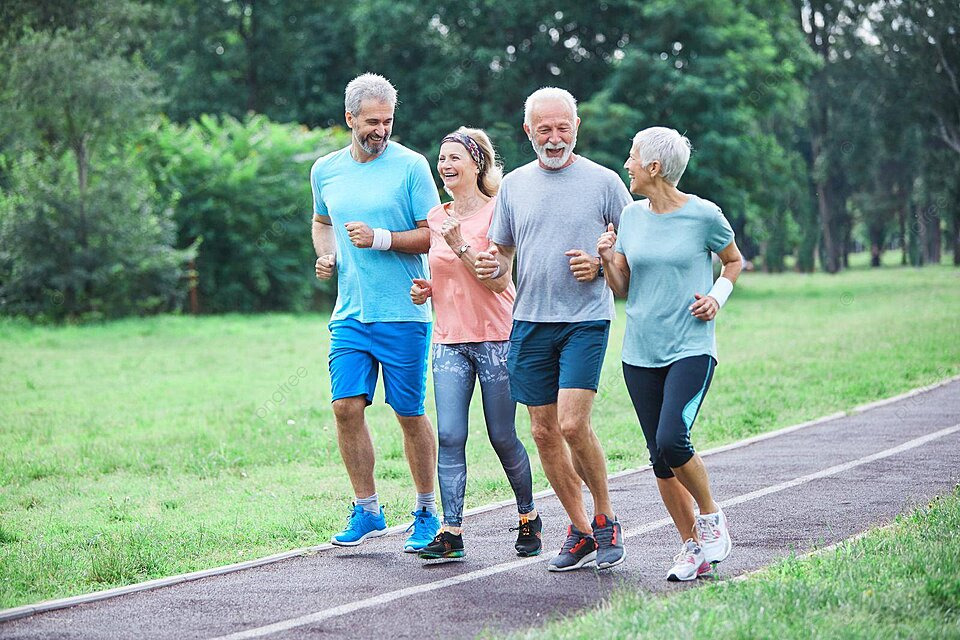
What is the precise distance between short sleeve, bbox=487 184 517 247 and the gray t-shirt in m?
0.11

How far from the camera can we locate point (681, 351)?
584 centimetres

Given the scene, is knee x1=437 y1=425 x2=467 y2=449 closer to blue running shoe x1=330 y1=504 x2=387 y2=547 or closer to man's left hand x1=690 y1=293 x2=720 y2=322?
Result: blue running shoe x1=330 y1=504 x2=387 y2=547

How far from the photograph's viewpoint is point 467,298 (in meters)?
6.48

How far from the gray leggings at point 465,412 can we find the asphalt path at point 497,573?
0.41m

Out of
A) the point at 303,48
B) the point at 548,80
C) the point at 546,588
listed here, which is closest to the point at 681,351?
the point at 546,588

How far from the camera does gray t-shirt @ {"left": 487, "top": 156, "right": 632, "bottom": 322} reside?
6.11 metres

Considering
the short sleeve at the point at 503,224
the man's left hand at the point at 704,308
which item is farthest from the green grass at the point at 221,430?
the man's left hand at the point at 704,308

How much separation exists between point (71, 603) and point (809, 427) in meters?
7.46

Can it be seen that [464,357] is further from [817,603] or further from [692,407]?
[817,603]

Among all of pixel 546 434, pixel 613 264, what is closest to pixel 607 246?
pixel 613 264

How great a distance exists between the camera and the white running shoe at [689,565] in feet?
18.9

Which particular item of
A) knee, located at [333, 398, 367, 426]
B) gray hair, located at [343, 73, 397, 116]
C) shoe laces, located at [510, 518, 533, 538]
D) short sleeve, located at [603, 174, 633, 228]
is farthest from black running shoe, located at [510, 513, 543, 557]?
gray hair, located at [343, 73, 397, 116]

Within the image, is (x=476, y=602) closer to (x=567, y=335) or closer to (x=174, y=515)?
(x=567, y=335)

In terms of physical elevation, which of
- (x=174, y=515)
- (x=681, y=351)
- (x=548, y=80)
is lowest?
(x=174, y=515)
